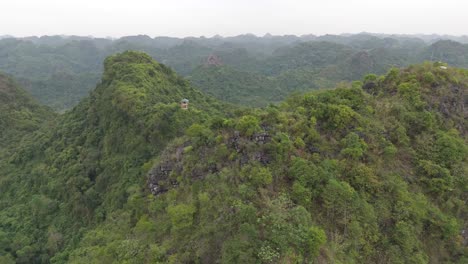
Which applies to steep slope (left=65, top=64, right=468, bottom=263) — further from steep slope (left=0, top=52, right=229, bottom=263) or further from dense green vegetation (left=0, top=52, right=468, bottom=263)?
steep slope (left=0, top=52, right=229, bottom=263)

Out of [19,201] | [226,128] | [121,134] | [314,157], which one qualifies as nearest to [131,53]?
[121,134]

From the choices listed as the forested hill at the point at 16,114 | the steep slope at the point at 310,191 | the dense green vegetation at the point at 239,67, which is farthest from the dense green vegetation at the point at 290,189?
the dense green vegetation at the point at 239,67

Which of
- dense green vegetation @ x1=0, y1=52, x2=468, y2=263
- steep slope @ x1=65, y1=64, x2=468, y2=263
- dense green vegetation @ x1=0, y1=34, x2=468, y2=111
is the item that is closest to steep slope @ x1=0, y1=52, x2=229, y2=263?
dense green vegetation @ x1=0, y1=52, x2=468, y2=263

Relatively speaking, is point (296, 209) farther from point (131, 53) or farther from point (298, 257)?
point (131, 53)

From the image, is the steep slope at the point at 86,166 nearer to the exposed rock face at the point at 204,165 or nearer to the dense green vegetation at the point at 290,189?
the dense green vegetation at the point at 290,189

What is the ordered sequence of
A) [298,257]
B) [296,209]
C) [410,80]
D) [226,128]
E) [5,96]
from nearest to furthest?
[298,257]
[296,209]
[226,128]
[410,80]
[5,96]

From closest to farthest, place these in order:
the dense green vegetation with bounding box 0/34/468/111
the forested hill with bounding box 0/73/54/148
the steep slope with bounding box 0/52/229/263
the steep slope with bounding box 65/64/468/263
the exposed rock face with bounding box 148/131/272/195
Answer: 1. the steep slope with bounding box 65/64/468/263
2. the exposed rock face with bounding box 148/131/272/195
3. the steep slope with bounding box 0/52/229/263
4. the forested hill with bounding box 0/73/54/148
5. the dense green vegetation with bounding box 0/34/468/111
